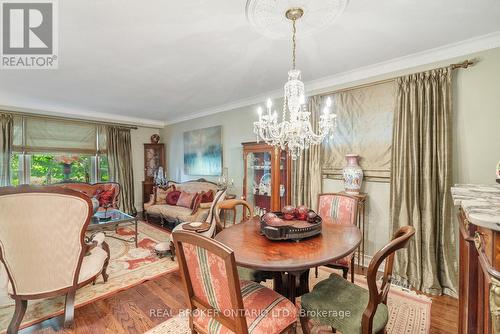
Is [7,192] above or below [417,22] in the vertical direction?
below

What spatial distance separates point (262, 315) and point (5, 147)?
535cm

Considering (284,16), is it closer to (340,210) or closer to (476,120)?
(340,210)

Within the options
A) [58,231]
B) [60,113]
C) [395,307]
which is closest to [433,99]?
[395,307]

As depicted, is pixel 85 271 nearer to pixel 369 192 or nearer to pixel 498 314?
pixel 498 314

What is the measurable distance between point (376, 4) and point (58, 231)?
9.55 ft

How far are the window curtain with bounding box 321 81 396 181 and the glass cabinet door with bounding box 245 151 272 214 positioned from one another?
91 cm

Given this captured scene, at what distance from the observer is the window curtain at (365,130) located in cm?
264

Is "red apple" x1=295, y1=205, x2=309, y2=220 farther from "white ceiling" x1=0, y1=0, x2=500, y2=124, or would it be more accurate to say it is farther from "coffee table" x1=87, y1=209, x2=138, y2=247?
"coffee table" x1=87, y1=209, x2=138, y2=247

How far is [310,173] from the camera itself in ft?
10.5

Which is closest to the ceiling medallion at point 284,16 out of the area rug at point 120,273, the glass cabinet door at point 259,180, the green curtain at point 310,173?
the green curtain at point 310,173

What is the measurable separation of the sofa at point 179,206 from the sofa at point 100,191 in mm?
779

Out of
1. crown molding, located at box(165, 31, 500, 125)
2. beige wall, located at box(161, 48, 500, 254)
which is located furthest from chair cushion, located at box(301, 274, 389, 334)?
crown molding, located at box(165, 31, 500, 125)

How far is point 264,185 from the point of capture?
3.60m

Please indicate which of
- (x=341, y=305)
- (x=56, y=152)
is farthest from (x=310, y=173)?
(x=56, y=152)
